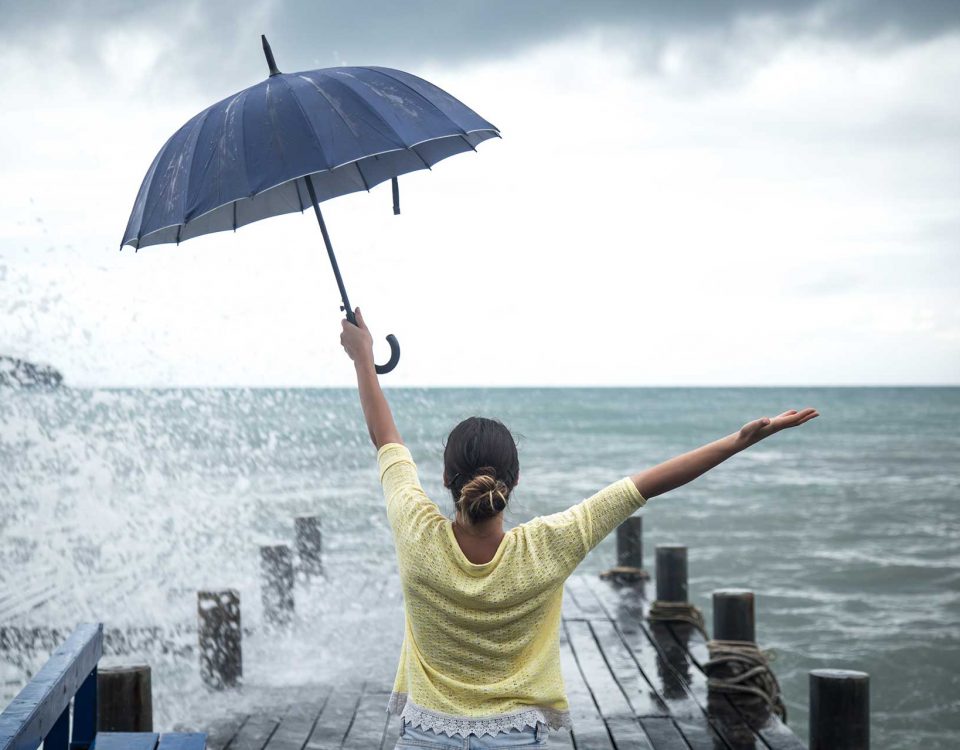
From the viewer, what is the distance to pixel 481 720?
229 cm

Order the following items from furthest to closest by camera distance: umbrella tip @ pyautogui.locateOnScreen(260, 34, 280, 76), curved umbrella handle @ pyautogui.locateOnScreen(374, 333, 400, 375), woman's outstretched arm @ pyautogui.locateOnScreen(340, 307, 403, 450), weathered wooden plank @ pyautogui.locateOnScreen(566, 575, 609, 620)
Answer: weathered wooden plank @ pyautogui.locateOnScreen(566, 575, 609, 620)
umbrella tip @ pyautogui.locateOnScreen(260, 34, 280, 76)
curved umbrella handle @ pyautogui.locateOnScreen(374, 333, 400, 375)
woman's outstretched arm @ pyautogui.locateOnScreen(340, 307, 403, 450)


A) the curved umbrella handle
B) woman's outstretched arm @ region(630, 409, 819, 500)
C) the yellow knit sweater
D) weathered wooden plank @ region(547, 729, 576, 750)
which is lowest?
weathered wooden plank @ region(547, 729, 576, 750)

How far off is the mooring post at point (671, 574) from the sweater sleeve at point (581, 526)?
19.0 feet

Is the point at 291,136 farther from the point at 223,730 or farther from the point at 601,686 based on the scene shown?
the point at 601,686

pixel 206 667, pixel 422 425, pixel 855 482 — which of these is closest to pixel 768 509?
pixel 855 482

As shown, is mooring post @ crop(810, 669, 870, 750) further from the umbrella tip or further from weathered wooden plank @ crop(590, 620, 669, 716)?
the umbrella tip

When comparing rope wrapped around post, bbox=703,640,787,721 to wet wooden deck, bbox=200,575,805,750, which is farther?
rope wrapped around post, bbox=703,640,787,721

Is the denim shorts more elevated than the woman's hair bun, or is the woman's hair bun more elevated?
the woman's hair bun

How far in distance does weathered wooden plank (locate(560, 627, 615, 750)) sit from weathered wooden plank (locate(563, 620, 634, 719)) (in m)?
0.04

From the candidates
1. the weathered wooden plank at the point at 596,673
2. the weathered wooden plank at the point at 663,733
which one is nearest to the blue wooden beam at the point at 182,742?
the weathered wooden plank at the point at 663,733

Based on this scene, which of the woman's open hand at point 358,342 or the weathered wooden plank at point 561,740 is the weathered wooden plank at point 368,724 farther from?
the woman's open hand at point 358,342

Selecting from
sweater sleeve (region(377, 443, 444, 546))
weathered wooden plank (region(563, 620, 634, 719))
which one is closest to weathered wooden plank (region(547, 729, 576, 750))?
weathered wooden plank (region(563, 620, 634, 719))

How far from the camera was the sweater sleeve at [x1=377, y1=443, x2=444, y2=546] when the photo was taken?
2.28m

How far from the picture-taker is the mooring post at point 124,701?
4.49 m
